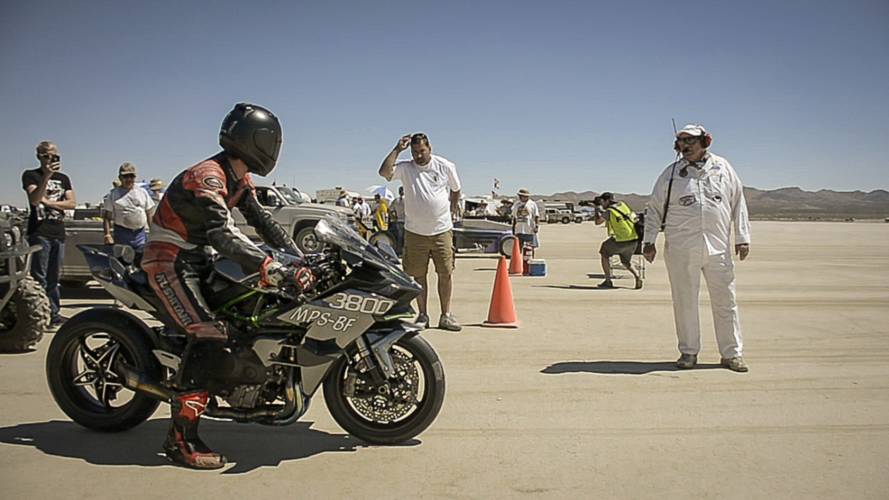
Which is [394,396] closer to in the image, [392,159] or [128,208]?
[392,159]

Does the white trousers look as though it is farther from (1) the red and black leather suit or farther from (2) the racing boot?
(2) the racing boot

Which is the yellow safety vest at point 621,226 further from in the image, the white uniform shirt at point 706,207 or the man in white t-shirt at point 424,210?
the white uniform shirt at point 706,207

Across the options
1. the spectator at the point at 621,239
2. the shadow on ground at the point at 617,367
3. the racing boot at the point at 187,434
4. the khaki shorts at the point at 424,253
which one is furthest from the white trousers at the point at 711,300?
the spectator at the point at 621,239

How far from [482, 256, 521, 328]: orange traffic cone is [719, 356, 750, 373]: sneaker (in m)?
2.76

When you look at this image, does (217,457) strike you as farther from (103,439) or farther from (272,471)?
(103,439)

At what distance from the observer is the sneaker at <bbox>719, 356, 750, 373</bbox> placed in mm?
6473

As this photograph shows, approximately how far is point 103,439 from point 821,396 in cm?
525

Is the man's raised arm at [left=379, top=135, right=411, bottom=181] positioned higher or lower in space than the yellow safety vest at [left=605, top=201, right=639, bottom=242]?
higher

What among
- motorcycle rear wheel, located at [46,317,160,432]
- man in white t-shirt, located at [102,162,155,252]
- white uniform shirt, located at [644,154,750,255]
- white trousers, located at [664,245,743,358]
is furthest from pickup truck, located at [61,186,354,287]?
motorcycle rear wheel, located at [46,317,160,432]

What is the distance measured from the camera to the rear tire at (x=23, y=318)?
275 inches

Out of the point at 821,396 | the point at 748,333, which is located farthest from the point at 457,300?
the point at 821,396

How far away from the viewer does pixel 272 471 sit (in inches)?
163

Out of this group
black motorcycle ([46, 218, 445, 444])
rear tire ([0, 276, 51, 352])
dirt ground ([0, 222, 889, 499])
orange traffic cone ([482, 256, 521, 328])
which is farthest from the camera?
orange traffic cone ([482, 256, 521, 328])

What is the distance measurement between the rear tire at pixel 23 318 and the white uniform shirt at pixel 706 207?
6.02m
